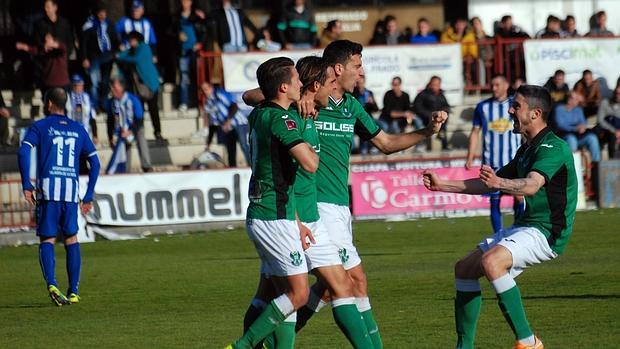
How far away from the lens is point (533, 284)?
13375mm

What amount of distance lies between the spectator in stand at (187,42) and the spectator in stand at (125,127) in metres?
2.18

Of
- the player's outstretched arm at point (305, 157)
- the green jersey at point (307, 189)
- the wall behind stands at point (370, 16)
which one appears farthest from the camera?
the wall behind stands at point (370, 16)

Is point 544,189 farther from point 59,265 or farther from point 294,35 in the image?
point 294,35

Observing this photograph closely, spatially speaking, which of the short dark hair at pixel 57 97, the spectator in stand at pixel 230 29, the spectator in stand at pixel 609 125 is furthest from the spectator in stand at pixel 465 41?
the short dark hair at pixel 57 97

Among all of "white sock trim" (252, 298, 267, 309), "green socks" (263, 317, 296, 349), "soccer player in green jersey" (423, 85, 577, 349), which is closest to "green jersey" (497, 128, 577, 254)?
"soccer player in green jersey" (423, 85, 577, 349)

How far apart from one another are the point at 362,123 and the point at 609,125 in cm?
1548

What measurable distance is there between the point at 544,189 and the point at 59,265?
9.93 m

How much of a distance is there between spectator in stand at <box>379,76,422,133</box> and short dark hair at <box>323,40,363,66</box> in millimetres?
14508

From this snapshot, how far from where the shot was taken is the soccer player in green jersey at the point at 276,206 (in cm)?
843

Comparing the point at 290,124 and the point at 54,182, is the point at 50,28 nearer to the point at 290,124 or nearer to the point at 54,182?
the point at 54,182

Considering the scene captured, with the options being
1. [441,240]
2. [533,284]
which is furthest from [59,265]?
[533,284]

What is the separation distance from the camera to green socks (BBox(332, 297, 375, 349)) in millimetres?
8578

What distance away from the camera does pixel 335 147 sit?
9.59 m

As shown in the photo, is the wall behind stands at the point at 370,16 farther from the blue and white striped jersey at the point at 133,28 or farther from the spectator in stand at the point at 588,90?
the blue and white striped jersey at the point at 133,28
